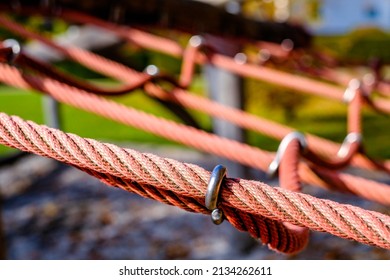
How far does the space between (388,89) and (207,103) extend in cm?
88

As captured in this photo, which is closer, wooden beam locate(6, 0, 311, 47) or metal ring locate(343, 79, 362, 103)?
metal ring locate(343, 79, 362, 103)

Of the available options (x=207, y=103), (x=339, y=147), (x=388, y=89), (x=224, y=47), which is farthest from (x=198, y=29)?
(x=339, y=147)

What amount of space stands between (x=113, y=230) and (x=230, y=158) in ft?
7.38

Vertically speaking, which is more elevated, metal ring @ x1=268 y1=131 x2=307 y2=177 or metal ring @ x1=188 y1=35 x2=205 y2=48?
metal ring @ x1=268 y1=131 x2=307 y2=177

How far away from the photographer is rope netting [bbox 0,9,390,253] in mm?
591

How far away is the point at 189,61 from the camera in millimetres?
1754

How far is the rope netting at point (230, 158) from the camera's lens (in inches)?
23.3

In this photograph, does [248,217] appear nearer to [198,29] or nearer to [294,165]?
[294,165]

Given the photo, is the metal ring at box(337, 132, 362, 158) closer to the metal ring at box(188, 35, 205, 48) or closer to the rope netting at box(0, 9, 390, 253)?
the rope netting at box(0, 9, 390, 253)

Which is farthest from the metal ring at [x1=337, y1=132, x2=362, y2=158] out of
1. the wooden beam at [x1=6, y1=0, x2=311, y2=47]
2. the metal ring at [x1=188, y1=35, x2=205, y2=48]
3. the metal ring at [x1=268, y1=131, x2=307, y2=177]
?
the wooden beam at [x1=6, y1=0, x2=311, y2=47]

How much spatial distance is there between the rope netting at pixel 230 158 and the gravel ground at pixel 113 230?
140 centimetres

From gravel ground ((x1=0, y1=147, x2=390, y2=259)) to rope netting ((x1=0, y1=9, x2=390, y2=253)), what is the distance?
1399mm

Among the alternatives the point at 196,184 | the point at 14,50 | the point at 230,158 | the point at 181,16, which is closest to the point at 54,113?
the point at 181,16

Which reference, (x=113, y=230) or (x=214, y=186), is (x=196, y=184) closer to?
(x=214, y=186)
